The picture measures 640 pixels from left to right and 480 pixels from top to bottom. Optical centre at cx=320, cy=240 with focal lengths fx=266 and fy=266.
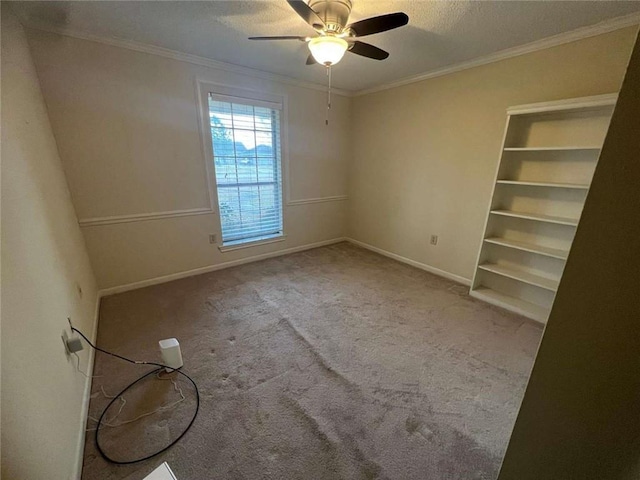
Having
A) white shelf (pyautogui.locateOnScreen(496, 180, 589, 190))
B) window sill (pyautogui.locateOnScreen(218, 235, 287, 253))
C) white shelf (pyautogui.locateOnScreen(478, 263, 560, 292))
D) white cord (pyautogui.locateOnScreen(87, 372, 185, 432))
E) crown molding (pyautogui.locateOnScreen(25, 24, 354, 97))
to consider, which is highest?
crown molding (pyautogui.locateOnScreen(25, 24, 354, 97))

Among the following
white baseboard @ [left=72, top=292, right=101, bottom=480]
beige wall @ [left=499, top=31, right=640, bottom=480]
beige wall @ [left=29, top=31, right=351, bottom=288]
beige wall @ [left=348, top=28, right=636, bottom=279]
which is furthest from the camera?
beige wall @ [left=29, top=31, right=351, bottom=288]

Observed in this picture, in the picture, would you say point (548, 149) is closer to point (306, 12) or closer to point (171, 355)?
point (306, 12)

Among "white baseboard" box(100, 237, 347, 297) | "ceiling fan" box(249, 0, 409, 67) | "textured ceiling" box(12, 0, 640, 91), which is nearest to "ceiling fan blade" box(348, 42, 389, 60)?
"ceiling fan" box(249, 0, 409, 67)

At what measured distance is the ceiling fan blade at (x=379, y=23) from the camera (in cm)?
144

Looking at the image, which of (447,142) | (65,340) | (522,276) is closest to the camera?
(65,340)

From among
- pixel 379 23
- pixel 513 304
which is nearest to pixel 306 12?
pixel 379 23

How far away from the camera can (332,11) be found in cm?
162

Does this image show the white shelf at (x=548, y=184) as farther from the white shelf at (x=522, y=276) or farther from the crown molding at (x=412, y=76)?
the crown molding at (x=412, y=76)

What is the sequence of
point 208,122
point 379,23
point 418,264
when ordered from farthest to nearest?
1. point 418,264
2. point 208,122
3. point 379,23

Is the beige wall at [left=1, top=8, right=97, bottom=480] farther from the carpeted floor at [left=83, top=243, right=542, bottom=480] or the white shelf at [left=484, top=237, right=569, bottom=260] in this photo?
the white shelf at [left=484, top=237, right=569, bottom=260]

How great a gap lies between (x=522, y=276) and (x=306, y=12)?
279 cm

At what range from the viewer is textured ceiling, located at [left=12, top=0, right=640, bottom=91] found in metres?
1.77

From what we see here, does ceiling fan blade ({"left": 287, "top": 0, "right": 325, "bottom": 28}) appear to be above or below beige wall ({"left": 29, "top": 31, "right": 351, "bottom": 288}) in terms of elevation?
above

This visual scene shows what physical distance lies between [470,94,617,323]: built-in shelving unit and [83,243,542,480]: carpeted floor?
354 mm
